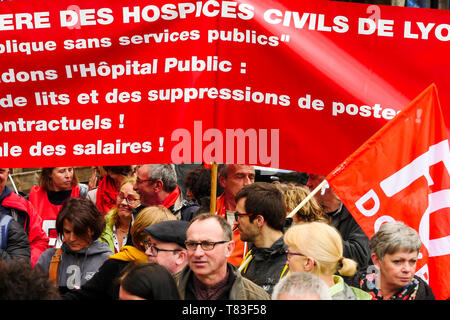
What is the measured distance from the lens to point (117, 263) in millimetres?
5902

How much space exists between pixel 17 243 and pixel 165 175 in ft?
4.03

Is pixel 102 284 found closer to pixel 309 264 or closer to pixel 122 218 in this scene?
pixel 309 264

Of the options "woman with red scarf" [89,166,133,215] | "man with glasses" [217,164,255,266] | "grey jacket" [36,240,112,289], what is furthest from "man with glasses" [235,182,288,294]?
"woman with red scarf" [89,166,133,215]

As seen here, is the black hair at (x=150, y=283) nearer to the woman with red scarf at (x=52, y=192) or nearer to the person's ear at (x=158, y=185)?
the person's ear at (x=158, y=185)

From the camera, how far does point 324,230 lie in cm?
548

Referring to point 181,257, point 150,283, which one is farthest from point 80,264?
point 150,283

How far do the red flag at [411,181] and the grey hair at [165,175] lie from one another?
1.73 m

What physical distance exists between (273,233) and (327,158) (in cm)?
59

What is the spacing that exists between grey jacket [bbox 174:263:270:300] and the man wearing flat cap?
0.21 meters

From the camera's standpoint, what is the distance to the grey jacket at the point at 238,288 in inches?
200

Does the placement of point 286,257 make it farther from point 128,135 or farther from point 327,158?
point 128,135

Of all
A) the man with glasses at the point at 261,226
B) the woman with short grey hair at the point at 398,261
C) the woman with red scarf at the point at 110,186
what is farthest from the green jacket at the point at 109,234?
the woman with short grey hair at the point at 398,261
